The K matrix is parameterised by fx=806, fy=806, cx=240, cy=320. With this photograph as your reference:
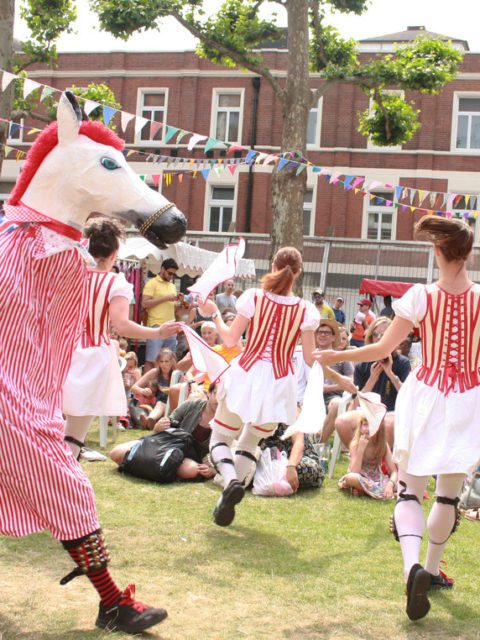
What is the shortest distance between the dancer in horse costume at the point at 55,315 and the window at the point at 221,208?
2349 cm

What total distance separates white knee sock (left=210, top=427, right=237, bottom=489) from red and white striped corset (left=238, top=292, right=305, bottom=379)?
51 centimetres

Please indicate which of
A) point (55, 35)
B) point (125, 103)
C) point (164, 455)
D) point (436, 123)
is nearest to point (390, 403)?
point (164, 455)

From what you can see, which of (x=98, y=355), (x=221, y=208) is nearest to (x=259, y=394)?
(x=98, y=355)

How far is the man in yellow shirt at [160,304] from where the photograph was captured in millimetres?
11039

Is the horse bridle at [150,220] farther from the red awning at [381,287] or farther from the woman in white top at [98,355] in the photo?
the red awning at [381,287]

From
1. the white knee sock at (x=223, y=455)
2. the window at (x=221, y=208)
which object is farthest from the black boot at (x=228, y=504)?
the window at (x=221, y=208)

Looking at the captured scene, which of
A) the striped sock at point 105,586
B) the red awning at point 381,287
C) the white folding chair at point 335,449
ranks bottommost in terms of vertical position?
the white folding chair at point 335,449

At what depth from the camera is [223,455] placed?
544 cm

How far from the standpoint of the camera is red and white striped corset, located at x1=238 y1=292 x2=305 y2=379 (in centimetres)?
548

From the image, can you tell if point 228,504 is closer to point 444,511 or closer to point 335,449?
point 444,511

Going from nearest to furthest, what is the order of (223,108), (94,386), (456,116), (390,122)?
(94,386) → (390,122) → (456,116) → (223,108)

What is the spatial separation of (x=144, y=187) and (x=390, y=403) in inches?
178

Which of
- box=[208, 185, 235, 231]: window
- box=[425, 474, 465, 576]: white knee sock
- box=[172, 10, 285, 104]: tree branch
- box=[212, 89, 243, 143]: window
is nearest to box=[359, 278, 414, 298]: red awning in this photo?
box=[172, 10, 285, 104]: tree branch

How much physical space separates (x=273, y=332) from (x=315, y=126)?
73.2 ft
